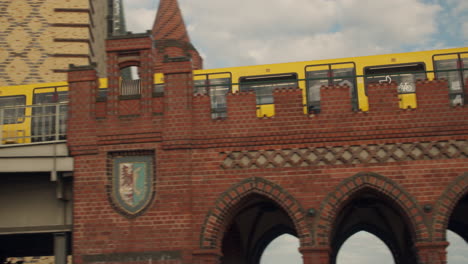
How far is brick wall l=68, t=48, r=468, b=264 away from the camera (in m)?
16.1

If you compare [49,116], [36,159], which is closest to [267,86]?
[49,116]

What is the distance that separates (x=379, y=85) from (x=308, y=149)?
2406mm

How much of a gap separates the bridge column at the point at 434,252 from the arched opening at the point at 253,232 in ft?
18.9

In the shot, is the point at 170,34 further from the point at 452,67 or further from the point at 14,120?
the point at 452,67

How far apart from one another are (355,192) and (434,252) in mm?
2271

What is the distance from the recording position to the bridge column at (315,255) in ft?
52.6

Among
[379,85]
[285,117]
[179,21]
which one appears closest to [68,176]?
[285,117]

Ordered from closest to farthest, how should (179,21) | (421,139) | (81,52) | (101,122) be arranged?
1. (421,139)
2. (101,122)
3. (81,52)
4. (179,21)

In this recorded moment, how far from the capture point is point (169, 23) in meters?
30.5

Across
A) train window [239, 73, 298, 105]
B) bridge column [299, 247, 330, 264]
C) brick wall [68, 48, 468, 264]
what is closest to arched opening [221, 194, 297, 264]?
train window [239, 73, 298, 105]

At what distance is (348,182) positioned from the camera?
16.3 m

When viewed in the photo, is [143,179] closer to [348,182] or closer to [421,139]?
[348,182]

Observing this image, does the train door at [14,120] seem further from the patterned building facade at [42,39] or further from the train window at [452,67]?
the train window at [452,67]

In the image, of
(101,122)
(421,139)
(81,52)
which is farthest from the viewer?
(81,52)
